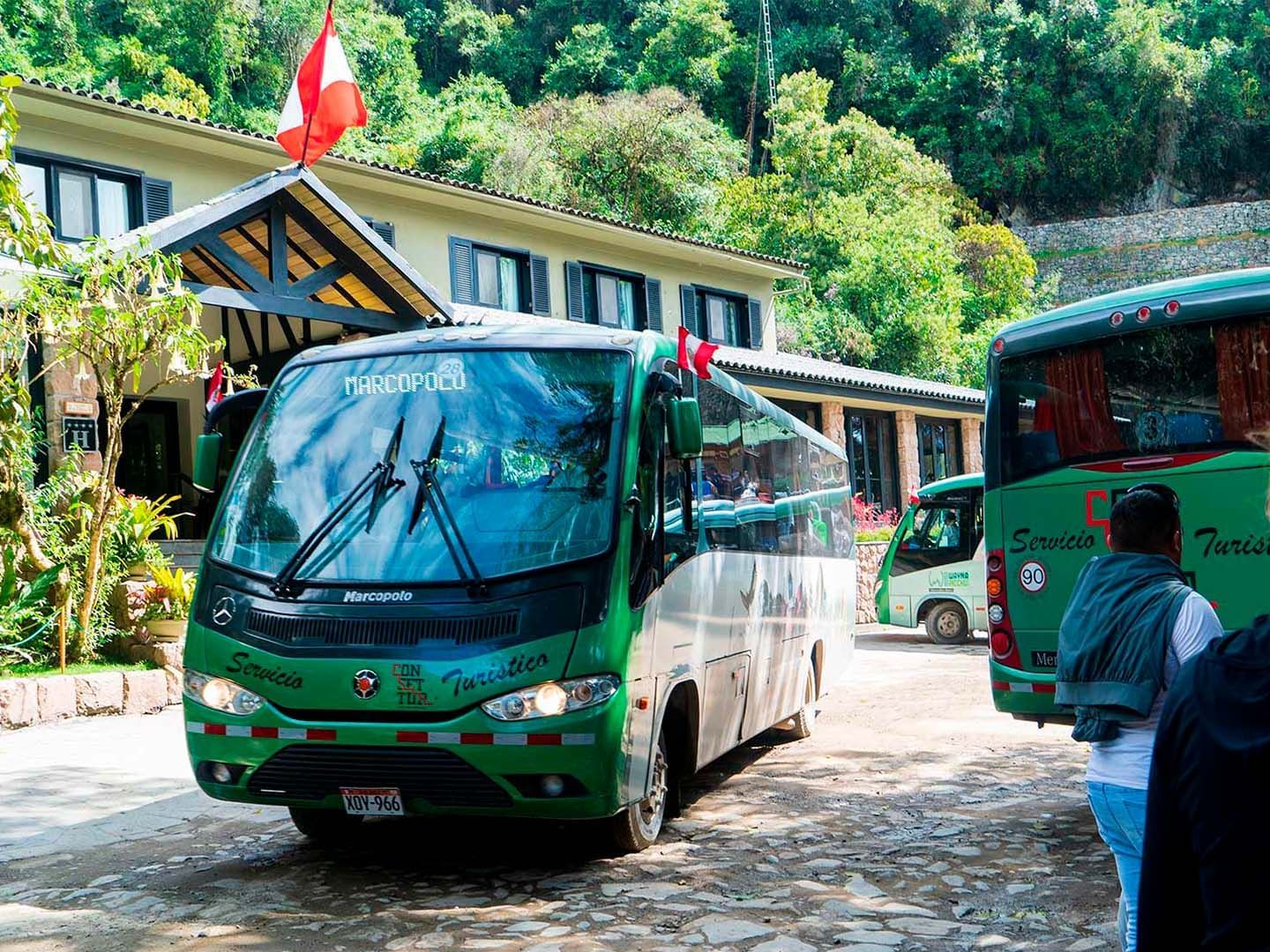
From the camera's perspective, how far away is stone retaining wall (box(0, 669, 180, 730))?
11312 mm

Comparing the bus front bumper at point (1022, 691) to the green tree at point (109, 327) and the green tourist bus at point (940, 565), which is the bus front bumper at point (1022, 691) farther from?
the green tourist bus at point (940, 565)

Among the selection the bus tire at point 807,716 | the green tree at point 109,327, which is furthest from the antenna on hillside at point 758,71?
the bus tire at point 807,716

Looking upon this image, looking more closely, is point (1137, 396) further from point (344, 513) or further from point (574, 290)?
point (574, 290)

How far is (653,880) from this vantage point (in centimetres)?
632

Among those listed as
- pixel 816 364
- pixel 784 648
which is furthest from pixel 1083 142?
pixel 784 648

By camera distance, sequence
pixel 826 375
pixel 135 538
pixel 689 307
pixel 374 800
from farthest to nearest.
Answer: pixel 689 307
pixel 826 375
pixel 135 538
pixel 374 800

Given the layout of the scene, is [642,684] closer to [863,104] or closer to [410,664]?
[410,664]

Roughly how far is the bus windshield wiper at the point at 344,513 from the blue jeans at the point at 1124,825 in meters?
3.77

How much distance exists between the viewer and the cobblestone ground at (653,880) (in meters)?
5.40

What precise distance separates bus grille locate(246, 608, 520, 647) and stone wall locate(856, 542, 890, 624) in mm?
18595

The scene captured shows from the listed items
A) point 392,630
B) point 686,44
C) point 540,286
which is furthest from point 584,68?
point 392,630

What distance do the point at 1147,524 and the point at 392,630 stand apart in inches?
137

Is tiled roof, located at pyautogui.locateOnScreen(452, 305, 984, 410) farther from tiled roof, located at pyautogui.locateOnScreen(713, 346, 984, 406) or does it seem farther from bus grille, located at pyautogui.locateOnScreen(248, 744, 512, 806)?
bus grille, located at pyautogui.locateOnScreen(248, 744, 512, 806)

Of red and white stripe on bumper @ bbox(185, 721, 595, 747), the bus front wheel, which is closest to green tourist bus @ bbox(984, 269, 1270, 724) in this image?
red and white stripe on bumper @ bbox(185, 721, 595, 747)
